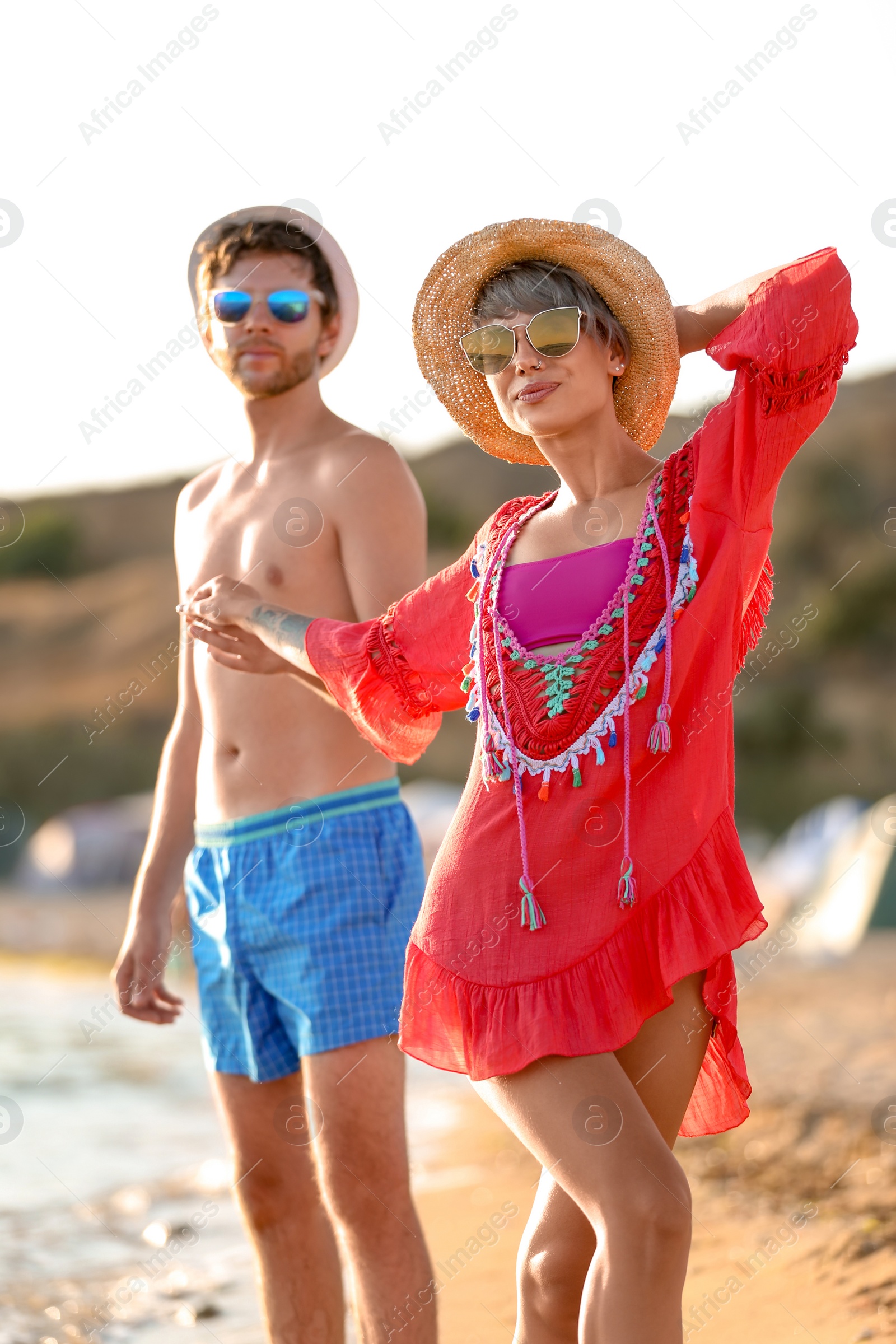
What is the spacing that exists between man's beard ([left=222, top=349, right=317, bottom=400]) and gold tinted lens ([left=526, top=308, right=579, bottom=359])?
0.92 metres

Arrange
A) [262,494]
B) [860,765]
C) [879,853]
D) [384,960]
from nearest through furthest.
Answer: [384,960]
[262,494]
[879,853]
[860,765]

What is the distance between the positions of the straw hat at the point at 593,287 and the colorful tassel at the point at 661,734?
582 millimetres

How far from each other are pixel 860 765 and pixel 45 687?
62.7 feet

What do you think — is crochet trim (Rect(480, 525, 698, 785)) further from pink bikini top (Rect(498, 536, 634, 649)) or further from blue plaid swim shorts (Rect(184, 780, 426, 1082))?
blue plaid swim shorts (Rect(184, 780, 426, 1082))

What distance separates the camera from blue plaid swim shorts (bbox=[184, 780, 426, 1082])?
266 cm

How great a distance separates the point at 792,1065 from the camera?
6.10m

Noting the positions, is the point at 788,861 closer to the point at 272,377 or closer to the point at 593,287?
the point at 272,377

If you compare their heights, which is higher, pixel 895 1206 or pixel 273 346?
pixel 273 346

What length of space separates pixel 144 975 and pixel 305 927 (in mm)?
526

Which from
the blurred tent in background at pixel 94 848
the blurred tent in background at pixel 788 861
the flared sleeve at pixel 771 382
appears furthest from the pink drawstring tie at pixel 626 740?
the blurred tent in background at pixel 94 848

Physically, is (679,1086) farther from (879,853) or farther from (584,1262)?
(879,853)

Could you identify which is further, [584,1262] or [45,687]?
[45,687]

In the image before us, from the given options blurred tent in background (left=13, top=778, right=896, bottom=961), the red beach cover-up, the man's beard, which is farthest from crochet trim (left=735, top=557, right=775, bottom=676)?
blurred tent in background (left=13, top=778, right=896, bottom=961)

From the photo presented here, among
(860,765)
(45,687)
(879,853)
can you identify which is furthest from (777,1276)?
(45,687)
